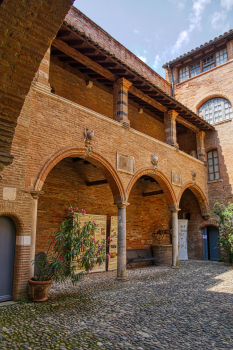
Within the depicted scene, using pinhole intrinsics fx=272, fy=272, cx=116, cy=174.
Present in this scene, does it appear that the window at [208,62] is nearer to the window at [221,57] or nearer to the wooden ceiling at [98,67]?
the window at [221,57]

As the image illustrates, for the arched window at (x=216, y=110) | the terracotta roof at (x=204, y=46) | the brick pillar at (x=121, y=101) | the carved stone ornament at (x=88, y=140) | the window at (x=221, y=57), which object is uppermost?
the terracotta roof at (x=204, y=46)

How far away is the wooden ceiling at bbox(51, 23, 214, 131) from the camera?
791 cm

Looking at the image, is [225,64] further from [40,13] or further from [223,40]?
[40,13]

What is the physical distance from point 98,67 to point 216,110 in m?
9.06

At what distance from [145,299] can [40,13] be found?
5.87 m

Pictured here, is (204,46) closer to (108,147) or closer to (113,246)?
(108,147)

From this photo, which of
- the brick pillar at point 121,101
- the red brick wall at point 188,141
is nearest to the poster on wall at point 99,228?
the brick pillar at point 121,101

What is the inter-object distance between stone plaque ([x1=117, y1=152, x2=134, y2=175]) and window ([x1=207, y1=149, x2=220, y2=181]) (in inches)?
285

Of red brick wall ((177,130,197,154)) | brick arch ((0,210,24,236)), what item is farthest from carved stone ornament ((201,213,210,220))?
brick arch ((0,210,24,236))

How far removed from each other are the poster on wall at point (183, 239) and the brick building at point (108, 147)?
0.64 meters

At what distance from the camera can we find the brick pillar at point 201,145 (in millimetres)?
15023

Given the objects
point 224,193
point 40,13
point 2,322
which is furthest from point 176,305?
point 224,193

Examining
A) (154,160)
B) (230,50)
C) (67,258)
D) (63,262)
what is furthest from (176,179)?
(230,50)

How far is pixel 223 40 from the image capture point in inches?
612
